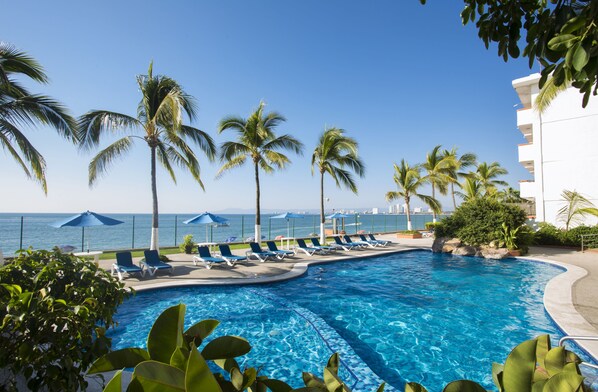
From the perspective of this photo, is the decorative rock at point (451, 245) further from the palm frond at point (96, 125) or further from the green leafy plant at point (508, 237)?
the palm frond at point (96, 125)

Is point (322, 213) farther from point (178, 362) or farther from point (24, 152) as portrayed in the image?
point (178, 362)

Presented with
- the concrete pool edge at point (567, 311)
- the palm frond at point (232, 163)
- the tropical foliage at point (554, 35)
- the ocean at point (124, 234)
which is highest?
the palm frond at point (232, 163)

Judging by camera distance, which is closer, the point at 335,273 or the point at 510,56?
the point at 510,56

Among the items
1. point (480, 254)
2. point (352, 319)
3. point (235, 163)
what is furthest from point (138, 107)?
point (480, 254)

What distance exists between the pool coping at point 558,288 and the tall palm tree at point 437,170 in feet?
46.6

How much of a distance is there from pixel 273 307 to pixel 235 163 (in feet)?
34.4

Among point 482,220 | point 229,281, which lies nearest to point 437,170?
→ point 482,220

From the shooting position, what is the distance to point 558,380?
643mm

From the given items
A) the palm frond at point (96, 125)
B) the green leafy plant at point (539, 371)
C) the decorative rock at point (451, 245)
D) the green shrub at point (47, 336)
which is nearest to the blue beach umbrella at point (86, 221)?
the palm frond at point (96, 125)

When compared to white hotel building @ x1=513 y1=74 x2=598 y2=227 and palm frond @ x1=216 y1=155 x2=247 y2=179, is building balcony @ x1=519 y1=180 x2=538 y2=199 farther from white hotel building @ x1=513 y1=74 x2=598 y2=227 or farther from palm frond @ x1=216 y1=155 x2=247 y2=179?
palm frond @ x1=216 y1=155 x2=247 y2=179

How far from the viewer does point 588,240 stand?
55.3ft

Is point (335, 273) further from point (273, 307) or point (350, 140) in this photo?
point (350, 140)

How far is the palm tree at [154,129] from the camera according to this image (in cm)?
1218

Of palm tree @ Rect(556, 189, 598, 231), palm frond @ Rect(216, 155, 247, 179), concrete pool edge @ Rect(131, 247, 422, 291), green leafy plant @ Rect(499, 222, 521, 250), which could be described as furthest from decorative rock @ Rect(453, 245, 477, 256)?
palm frond @ Rect(216, 155, 247, 179)
